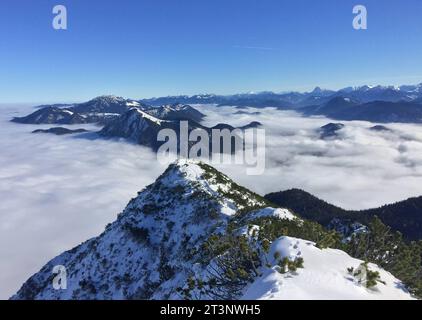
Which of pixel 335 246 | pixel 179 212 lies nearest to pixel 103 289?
pixel 179 212

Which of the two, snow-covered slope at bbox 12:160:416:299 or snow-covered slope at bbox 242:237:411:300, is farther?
snow-covered slope at bbox 12:160:416:299

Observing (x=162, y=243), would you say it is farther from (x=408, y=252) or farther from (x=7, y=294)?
(x=7, y=294)

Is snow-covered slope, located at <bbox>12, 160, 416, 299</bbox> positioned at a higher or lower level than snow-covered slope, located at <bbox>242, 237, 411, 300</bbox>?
lower

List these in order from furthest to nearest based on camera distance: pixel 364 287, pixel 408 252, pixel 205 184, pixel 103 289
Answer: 1. pixel 205 184
2. pixel 103 289
3. pixel 408 252
4. pixel 364 287

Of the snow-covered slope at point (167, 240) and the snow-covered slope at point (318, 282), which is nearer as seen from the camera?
the snow-covered slope at point (318, 282)

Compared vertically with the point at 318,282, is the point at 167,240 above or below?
below

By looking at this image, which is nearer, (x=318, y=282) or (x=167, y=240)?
(x=318, y=282)
